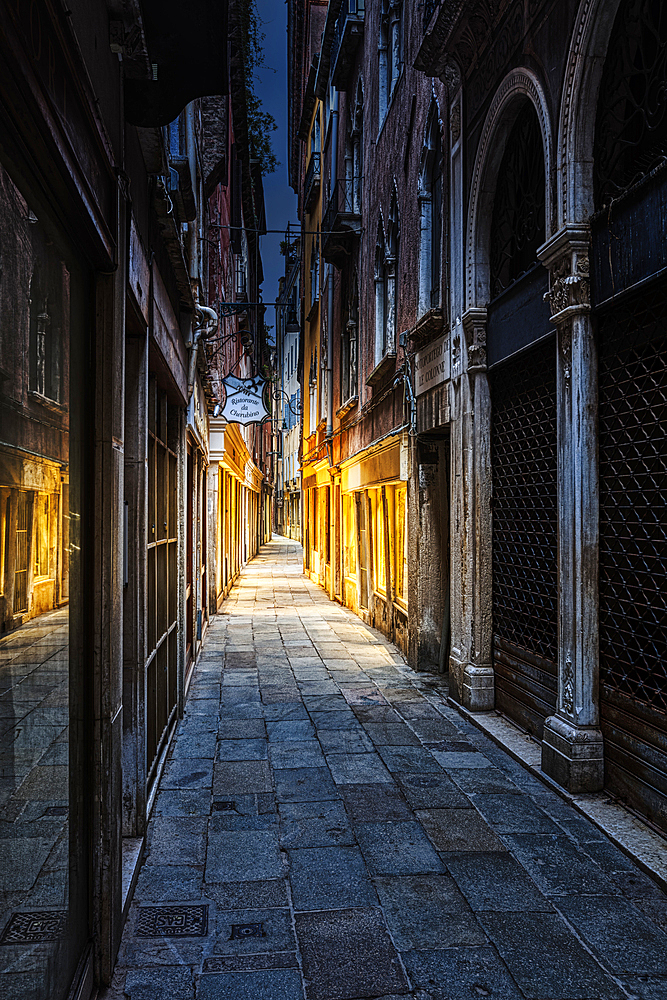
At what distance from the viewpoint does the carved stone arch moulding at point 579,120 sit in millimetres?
4680

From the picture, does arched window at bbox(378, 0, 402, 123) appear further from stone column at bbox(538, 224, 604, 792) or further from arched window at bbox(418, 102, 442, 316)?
stone column at bbox(538, 224, 604, 792)

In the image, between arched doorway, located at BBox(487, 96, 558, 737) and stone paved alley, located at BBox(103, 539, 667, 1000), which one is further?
arched doorway, located at BBox(487, 96, 558, 737)

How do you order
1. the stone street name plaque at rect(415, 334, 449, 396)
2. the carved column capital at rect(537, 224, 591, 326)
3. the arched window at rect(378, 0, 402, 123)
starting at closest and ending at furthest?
the carved column capital at rect(537, 224, 591, 326), the stone street name plaque at rect(415, 334, 449, 396), the arched window at rect(378, 0, 402, 123)

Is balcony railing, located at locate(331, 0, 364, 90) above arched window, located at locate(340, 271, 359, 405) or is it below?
above

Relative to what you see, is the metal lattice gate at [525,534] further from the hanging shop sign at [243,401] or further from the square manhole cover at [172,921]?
the hanging shop sign at [243,401]

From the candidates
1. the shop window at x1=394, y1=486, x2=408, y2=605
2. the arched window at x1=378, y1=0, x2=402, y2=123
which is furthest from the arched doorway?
the arched window at x1=378, y1=0, x2=402, y2=123

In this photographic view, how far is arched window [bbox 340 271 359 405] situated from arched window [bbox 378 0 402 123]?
3640 millimetres

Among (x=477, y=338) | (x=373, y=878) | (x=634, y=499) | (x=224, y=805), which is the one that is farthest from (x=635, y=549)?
(x=477, y=338)

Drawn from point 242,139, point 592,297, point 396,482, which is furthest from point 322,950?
point 242,139

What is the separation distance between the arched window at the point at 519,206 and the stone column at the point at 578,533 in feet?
4.22

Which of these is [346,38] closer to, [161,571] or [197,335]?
[197,335]

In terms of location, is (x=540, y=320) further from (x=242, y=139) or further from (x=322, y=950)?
(x=242, y=139)

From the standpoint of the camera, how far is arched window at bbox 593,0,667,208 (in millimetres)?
4242

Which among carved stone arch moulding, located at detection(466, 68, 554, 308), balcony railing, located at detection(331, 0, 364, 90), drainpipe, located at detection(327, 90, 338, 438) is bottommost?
carved stone arch moulding, located at detection(466, 68, 554, 308)
